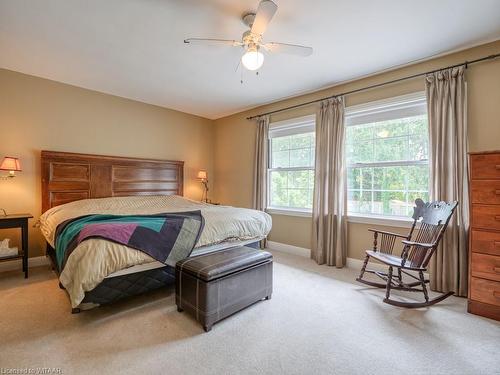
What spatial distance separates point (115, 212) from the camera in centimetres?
331

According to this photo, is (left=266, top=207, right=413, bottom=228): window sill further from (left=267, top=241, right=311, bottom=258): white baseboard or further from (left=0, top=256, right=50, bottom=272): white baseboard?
(left=0, top=256, right=50, bottom=272): white baseboard

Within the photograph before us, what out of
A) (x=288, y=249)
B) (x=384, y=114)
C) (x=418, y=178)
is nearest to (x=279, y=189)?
(x=288, y=249)

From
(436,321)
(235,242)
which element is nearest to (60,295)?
(235,242)

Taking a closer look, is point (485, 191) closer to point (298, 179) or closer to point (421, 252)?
point (421, 252)

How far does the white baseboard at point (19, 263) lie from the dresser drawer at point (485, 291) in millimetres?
4950

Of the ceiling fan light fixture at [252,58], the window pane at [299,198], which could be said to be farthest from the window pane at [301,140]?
the ceiling fan light fixture at [252,58]

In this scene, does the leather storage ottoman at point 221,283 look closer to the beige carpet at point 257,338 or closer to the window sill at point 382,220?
the beige carpet at point 257,338

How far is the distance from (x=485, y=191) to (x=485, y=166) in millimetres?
215

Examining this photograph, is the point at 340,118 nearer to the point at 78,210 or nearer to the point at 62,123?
the point at 78,210

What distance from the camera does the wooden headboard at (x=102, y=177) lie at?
3535 millimetres

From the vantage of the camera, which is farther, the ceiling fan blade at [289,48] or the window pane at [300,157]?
the window pane at [300,157]

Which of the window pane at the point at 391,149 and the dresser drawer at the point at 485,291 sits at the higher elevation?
the window pane at the point at 391,149

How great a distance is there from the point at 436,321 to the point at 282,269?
1705 mm

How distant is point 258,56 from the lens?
85.4 inches
